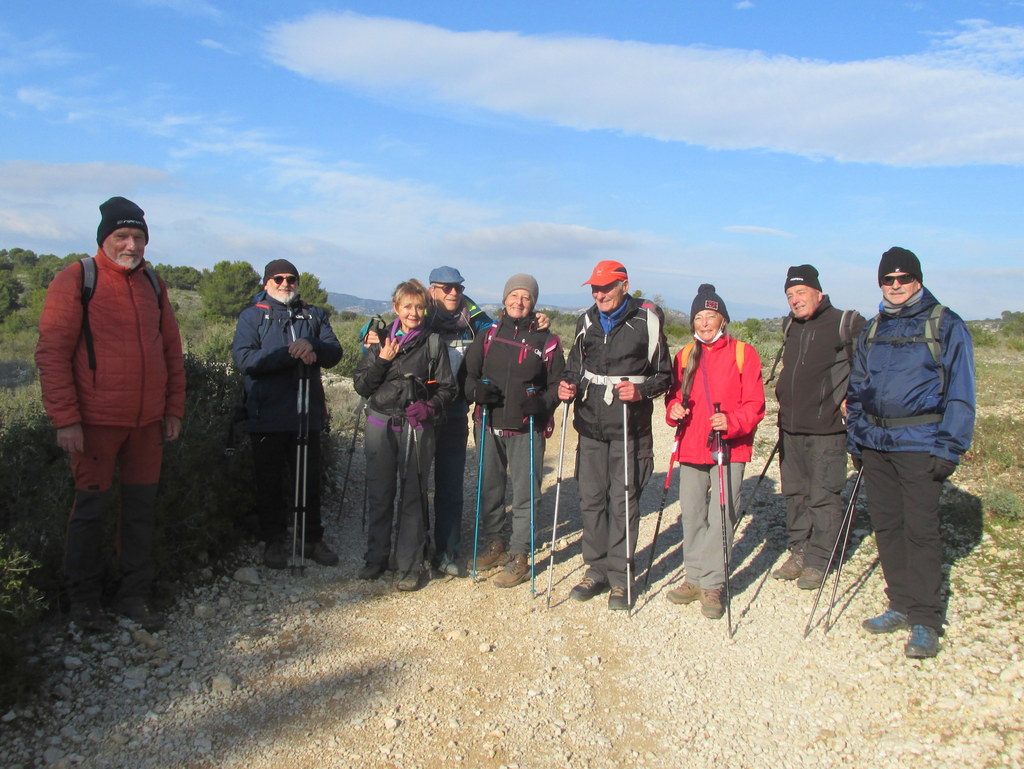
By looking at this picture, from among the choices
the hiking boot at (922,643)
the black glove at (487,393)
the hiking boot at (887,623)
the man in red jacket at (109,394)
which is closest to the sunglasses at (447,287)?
the black glove at (487,393)

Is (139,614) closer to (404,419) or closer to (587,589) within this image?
(404,419)

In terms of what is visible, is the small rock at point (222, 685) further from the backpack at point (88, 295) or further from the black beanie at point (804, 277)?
the black beanie at point (804, 277)

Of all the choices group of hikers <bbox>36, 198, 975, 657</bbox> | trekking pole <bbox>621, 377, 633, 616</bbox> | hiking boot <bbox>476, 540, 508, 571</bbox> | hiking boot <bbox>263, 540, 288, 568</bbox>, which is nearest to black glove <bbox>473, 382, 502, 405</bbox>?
group of hikers <bbox>36, 198, 975, 657</bbox>

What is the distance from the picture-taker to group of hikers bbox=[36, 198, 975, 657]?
14.8 ft

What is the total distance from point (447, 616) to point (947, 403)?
138 inches

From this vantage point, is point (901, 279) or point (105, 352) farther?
point (901, 279)

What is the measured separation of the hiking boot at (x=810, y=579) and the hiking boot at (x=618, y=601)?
4.75ft

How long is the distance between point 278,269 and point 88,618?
2.71 metres

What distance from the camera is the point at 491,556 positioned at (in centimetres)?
628

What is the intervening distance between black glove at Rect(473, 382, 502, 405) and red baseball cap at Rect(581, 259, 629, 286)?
44.8 inches

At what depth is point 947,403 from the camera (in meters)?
4.77

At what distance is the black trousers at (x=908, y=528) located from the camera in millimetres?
4914

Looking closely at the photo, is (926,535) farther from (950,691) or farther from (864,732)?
(864,732)

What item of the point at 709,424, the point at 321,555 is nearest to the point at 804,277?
the point at 709,424
